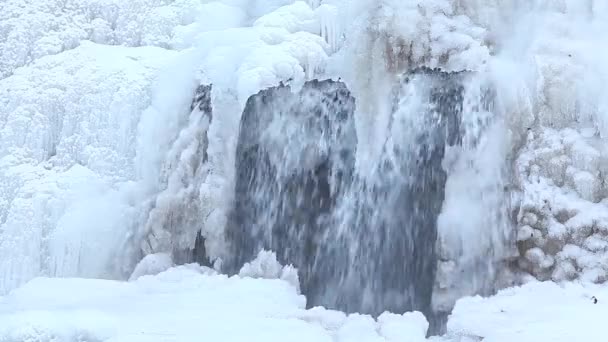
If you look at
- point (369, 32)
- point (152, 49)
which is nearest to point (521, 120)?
point (369, 32)

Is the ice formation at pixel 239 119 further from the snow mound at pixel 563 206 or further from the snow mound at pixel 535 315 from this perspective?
the snow mound at pixel 535 315

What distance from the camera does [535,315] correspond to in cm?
405

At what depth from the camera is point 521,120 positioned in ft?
17.7

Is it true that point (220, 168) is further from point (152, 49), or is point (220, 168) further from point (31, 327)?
point (31, 327)

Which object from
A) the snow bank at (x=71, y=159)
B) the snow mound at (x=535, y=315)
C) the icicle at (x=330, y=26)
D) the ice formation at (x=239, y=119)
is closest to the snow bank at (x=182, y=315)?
the snow mound at (x=535, y=315)

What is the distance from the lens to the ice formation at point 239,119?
17.2 ft

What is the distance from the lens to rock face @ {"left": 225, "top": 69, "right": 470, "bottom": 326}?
561cm

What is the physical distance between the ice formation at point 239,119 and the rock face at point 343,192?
10cm

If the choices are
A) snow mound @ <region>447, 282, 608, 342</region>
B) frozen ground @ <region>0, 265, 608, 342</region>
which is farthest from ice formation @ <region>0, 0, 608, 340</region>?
frozen ground @ <region>0, 265, 608, 342</region>

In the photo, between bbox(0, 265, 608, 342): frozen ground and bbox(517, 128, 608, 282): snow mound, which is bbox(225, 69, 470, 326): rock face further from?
bbox(0, 265, 608, 342): frozen ground

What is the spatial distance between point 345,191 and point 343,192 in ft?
0.06

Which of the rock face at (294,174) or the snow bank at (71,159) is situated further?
the snow bank at (71,159)

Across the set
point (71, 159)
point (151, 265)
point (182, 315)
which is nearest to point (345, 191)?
point (151, 265)

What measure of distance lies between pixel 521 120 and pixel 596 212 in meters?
0.82
